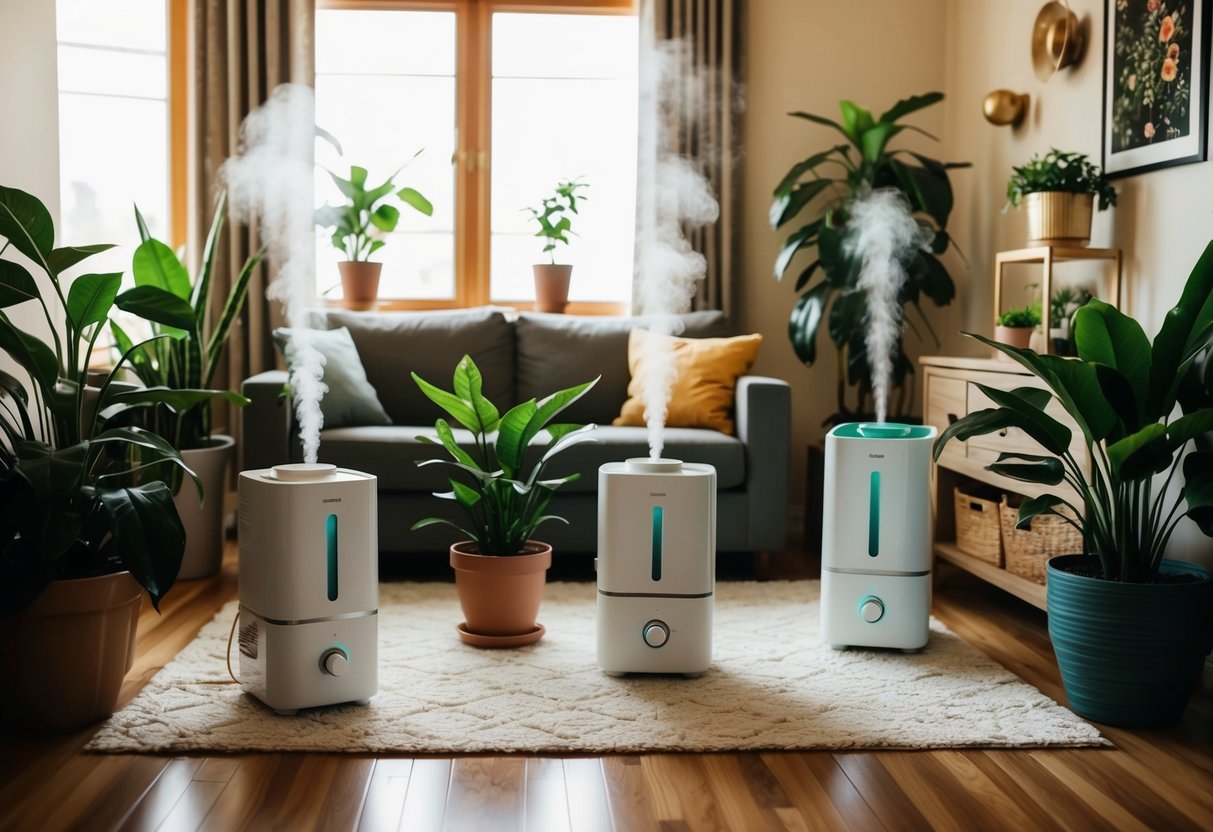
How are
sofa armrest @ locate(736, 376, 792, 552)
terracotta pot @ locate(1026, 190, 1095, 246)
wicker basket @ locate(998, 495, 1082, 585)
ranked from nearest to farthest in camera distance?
wicker basket @ locate(998, 495, 1082, 585)
terracotta pot @ locate(1026, 190, 1095, 246)
sofa armrest @ locate(736, 376, 792, 552)

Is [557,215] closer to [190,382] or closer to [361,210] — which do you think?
[361,210]

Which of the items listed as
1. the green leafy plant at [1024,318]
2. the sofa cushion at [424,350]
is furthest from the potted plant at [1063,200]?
the sofa cushion at [424,350]

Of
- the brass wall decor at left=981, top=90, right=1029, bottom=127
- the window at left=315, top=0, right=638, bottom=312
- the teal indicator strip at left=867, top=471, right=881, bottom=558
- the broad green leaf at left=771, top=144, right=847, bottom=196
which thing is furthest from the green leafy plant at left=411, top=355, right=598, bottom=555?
the brass wall decor at left=981, top=90, right=1029, bottom=127

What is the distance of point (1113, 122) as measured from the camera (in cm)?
307

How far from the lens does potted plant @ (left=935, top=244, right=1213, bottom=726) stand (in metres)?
2.17

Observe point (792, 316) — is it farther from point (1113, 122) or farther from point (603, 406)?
point (1113, 122)

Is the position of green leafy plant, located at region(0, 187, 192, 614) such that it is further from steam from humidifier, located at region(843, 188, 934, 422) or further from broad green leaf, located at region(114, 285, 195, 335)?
steam from humidifier, located at region(843, 188, 934, 422)

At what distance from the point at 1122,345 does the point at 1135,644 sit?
590 mm

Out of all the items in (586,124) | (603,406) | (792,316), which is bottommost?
(603,406)

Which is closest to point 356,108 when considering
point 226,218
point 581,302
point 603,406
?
point 226,218

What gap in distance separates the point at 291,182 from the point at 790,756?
316 centimetres

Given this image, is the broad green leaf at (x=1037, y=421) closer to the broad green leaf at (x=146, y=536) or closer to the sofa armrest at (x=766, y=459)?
the sofa armrest at (x=766, y=459)

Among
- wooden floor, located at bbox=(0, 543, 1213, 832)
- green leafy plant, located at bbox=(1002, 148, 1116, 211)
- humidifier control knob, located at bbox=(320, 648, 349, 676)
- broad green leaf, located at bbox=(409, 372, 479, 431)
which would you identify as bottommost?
wooden floor, located at bbox=(0, 543, 1213, 832)

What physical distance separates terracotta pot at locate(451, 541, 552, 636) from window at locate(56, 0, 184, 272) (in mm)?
1989
